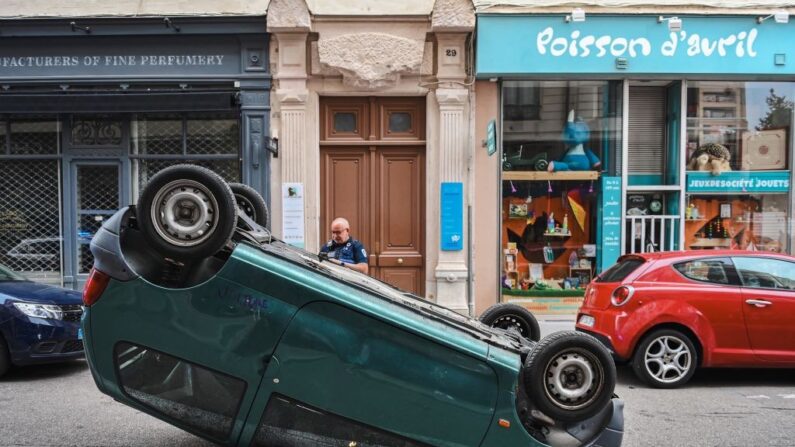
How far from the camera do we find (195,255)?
11.5 feet

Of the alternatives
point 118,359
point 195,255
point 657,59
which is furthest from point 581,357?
point 657,59

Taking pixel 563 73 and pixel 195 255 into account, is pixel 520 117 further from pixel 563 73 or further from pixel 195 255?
pixel 195 255

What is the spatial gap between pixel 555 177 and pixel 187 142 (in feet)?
21.7

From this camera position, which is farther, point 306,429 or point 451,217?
point 451,217

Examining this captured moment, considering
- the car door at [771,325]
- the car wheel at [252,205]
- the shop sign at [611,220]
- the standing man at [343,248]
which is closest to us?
the car wheel at [252,205]

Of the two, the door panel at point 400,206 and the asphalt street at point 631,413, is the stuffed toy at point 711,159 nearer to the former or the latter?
the asphalt street at point 631,413

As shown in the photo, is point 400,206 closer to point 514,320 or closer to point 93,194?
point 93,194

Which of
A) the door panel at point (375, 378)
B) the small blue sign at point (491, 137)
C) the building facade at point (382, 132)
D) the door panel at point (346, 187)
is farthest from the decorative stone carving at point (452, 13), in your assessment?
the door panel at point (375, 378)

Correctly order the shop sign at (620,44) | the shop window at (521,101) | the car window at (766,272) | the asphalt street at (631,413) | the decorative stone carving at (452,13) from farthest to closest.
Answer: the shop window at (521,101) < the shop sign at (620,44) < the decorative stone carving at (452,13) < the car window at (766,272) < the asphalt street at (631,413)

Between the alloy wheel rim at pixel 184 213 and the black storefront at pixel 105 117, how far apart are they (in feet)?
24.8

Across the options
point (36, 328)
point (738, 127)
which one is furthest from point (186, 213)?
point (738, 127)

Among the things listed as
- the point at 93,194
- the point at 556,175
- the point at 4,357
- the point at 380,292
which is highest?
the point at 556,175

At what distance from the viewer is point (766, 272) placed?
285 inches

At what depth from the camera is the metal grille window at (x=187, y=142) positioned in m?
11.4
